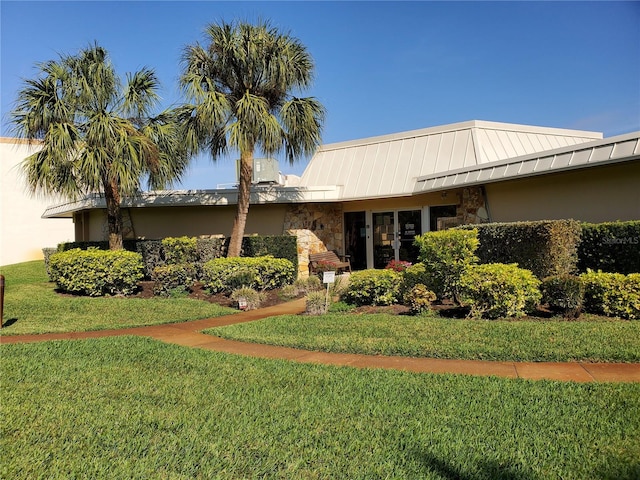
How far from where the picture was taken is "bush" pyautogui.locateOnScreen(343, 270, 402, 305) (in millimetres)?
8938

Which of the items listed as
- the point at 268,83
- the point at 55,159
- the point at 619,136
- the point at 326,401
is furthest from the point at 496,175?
the point at 55,159

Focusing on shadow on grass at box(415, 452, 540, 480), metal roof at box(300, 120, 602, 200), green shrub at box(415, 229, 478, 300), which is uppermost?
metal roof at box(300, 120, 602, 200)

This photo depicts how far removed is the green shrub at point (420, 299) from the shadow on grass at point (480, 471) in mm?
5013

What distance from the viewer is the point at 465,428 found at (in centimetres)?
344

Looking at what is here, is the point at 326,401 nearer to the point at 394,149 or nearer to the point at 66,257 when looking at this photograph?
the point at 66,257

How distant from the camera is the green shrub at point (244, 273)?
37.1 feet

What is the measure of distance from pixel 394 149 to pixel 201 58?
21.8 feet

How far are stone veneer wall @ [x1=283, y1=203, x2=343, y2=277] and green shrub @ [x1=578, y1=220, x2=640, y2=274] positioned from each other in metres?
8.20

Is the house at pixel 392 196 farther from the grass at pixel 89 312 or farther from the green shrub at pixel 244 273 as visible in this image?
the grass at pixel 89 312

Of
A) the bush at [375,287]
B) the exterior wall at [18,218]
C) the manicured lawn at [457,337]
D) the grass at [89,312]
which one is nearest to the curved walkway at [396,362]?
the manicured lawn at [457,337]

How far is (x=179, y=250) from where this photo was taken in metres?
12.9

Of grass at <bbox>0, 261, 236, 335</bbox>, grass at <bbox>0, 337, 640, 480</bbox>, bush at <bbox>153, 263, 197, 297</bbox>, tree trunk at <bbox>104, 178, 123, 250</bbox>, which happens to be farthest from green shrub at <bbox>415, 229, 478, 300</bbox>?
tree trunk at <bbox>104, 178, 123, 250</bbox>

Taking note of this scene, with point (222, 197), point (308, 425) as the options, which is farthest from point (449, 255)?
point (222, 197)

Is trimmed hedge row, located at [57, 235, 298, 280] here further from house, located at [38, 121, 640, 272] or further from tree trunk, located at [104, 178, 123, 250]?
house, located at [38, 121, 640, 272]
